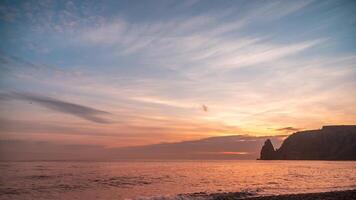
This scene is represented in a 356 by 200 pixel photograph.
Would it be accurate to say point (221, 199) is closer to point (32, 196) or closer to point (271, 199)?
point (271, 199)

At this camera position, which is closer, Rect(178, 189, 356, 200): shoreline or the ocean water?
Rect(178, 189, 356, 200): shoreline

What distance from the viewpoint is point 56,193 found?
42000 mm

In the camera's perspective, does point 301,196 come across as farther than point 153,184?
No

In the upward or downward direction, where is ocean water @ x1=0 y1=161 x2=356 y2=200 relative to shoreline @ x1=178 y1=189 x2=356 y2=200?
downward

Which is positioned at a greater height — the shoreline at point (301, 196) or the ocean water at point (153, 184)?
the shoreline at point (301, 196)

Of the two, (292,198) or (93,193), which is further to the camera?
(93,193)

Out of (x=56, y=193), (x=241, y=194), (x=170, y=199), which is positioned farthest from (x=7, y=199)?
(x=241, y=194)

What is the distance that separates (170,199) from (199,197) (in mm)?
3388

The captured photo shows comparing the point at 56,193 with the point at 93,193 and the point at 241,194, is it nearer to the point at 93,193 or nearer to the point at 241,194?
the point at 93,193

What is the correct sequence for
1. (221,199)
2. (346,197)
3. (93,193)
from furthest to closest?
(93,193), (221,199), (346,197)

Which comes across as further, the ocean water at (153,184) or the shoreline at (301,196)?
the ocean water at (153,184)

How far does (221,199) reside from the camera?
108 feet

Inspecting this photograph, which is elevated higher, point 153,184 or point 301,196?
point 301,196

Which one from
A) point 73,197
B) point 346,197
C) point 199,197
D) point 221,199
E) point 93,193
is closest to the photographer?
point 346,197
